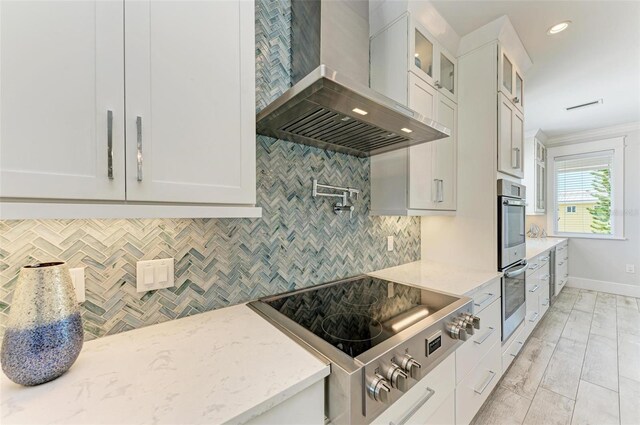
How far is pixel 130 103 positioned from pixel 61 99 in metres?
0.13

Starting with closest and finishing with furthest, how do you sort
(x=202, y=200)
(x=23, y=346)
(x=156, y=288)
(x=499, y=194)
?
(x=23, y=346)
(x=202, y=200)
(x=156, y=288)
(x=499, y=194)

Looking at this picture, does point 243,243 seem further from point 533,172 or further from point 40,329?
point 533,172

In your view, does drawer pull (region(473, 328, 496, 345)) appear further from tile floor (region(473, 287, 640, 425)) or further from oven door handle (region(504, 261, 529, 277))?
tile floor (region(473, 287, 640, 425))

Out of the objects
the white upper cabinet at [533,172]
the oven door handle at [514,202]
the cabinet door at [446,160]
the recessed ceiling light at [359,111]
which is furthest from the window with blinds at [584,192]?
the recessed ceiling light at [359,111]

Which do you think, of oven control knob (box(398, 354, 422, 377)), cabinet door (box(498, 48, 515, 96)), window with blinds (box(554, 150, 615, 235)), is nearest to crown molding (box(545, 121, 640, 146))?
window with blinds (box(554, 150, 615, 235))

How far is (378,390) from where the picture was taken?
0.75 meters

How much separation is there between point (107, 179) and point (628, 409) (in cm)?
313

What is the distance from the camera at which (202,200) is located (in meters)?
0.82

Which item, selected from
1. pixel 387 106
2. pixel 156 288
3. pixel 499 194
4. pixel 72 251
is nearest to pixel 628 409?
pixel 499 194

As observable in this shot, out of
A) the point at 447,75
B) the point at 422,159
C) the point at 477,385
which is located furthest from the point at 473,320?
the point at 447,75

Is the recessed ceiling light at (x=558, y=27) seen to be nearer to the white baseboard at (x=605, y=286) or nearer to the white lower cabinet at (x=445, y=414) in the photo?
the white lower cabinet at (x=445, y=414)

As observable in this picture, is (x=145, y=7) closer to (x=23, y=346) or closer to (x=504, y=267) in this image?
(x=23, y=346)

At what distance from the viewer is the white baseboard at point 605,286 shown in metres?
3.87

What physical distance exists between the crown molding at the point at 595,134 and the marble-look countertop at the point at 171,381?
5669 mm
